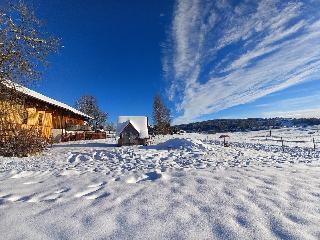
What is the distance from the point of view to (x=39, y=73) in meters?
14.3

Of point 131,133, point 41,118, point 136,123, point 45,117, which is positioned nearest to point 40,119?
point 41,118

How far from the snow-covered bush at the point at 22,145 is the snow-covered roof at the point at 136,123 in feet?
36.7

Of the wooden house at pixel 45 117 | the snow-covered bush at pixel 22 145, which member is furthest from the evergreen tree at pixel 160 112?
the snow-covered bush at pixel 22 145

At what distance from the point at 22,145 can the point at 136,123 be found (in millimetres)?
13961

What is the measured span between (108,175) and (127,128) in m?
19.6

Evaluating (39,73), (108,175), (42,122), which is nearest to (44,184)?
(108,175)

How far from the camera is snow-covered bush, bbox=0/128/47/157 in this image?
15.2 meters

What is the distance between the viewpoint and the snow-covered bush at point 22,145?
49.9 ft

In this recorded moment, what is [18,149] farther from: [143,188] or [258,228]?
[258,228]

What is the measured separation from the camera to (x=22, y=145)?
15625 mm

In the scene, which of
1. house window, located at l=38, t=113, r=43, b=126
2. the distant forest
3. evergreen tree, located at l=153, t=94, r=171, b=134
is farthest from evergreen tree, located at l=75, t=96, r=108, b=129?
the distant forest

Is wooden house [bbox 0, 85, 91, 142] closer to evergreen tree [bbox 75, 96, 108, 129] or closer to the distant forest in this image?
evergreen tree [bbox 75, 96, 108, 129]

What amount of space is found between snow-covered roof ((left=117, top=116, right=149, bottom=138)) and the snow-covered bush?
36.7 feet

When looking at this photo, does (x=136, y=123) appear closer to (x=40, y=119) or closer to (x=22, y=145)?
(x=40, y=119)
